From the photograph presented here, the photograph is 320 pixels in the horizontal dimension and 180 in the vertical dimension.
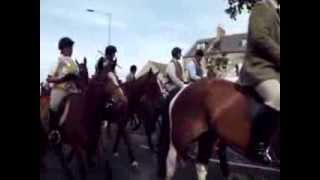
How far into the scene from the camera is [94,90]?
203 inches

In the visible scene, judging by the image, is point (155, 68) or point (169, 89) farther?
point (155, 68)

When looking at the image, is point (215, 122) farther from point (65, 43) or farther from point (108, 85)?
point (65, 43)

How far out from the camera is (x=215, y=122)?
488cm

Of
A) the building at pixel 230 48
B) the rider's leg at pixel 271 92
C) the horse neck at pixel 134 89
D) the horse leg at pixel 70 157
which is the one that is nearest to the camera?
the rider's leg at pixel 271 92

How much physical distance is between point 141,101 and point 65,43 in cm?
73

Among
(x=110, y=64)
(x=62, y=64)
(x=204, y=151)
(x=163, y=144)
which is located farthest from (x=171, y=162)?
(x=62, y=64)

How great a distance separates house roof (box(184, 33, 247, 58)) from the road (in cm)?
71

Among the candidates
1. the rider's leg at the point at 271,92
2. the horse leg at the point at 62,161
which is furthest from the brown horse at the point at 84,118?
the rider's leg at the point at 271,92

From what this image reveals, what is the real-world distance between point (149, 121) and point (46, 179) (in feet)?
3.15

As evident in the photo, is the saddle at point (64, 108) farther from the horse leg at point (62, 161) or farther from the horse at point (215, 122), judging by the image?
the horse at point (215, 122)

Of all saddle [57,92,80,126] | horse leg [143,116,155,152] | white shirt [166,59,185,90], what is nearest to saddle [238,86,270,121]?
white shirt [166,59,185,90]

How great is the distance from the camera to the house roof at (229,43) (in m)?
4.82
